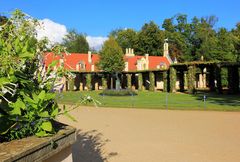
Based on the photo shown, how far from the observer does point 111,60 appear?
165ft

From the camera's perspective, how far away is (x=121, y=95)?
35.9 m

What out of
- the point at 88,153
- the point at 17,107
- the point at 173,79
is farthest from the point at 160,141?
the point at 173,79

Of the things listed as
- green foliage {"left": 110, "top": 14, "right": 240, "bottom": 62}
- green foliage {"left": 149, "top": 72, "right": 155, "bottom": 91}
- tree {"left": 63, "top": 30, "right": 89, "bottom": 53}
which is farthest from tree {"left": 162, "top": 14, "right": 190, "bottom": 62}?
green foliage {"left": 149, "top": 72, "right": 155, "bottom": 91}

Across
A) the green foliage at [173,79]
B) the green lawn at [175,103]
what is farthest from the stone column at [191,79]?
the green lawn at [175,103]

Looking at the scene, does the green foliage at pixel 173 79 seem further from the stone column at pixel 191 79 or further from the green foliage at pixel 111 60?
the green foliage at pixel 111 60

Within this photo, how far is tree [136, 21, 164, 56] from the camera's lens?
70500 mm

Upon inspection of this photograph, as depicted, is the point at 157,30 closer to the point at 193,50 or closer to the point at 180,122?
the point at 193,50

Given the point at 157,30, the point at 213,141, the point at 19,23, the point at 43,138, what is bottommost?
the point at 213,141

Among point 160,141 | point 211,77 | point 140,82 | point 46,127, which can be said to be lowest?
point 160,141

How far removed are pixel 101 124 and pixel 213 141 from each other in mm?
5137

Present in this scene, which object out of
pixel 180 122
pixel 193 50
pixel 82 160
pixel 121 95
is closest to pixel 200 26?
pixel 193 50

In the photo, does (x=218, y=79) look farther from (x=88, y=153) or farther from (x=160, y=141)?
(x=88, y=153)

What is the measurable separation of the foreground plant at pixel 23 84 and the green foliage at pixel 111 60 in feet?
153

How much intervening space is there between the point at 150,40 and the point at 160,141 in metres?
62.6
